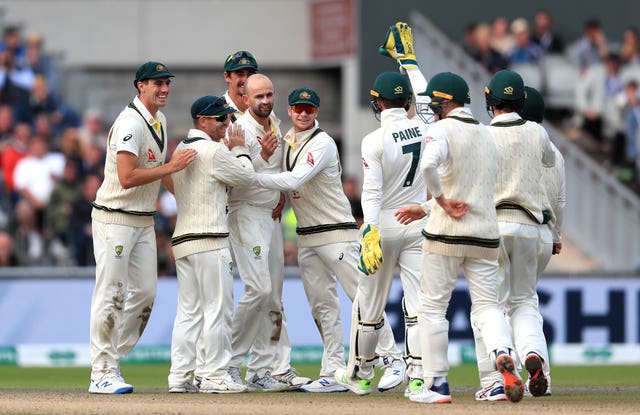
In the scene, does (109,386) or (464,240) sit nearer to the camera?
(464,240)

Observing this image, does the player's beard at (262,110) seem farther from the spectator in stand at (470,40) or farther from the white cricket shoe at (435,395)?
the spectator in stand at (470,40)

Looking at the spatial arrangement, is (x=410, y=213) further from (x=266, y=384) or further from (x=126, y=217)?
(x=126, y=217)

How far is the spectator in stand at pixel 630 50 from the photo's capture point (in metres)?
23.2

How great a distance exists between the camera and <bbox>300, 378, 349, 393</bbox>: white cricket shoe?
12.3m

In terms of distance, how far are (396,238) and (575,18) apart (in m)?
14.6

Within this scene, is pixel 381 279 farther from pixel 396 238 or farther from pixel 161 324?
pixel 161 324

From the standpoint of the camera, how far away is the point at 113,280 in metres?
11.7

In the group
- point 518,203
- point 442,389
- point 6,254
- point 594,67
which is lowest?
point 442,389

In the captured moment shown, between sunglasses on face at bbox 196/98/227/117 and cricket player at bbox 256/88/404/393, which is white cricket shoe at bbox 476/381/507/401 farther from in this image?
sunglasses on face at bbox 196/98/227/117

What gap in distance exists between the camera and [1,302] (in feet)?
59.4

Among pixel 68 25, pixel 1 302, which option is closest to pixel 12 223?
pixel 1 302

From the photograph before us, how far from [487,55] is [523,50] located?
2.07ft

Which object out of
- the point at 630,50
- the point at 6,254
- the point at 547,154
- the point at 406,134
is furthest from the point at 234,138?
the point at 630,50

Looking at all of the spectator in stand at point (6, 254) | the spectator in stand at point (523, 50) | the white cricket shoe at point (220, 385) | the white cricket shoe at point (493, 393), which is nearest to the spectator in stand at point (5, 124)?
the spectator in stand at point (6, 254)
